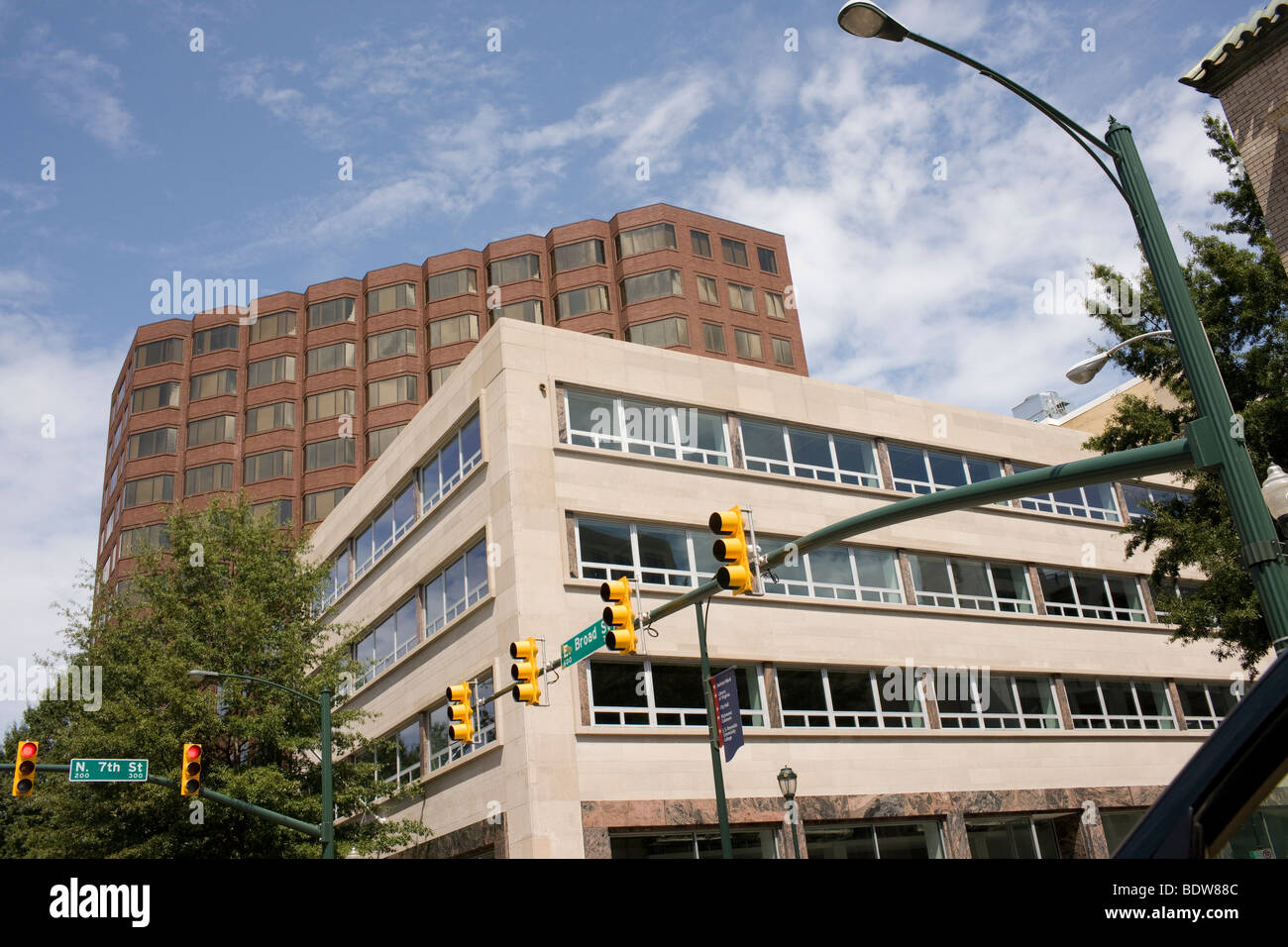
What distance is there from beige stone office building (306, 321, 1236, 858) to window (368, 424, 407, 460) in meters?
23.5

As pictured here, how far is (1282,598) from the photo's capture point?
27.8 feet

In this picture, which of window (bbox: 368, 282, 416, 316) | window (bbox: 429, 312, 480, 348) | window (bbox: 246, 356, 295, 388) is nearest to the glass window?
window (bbox: 429, 312, 480, 348)

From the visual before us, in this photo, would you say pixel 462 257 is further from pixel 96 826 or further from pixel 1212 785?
pixel 1212 785

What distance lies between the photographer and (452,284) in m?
65.3

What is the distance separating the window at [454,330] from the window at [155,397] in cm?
1570

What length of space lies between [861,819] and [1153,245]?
849 inches

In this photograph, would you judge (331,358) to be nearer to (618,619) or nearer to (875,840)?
Answer: (875,840)

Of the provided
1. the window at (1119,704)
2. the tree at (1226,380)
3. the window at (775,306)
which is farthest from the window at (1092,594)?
the window at (775,306)

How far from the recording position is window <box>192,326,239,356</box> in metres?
65.4

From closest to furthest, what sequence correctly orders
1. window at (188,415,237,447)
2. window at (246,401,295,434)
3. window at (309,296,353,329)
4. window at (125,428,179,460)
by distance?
window at (125,428,179,460), window at (188,415,237,447), window at (246,401,295,434), window at (309,296,353,329)

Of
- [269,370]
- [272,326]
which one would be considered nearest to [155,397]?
[269,370]

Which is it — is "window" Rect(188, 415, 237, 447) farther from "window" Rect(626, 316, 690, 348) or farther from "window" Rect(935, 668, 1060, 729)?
"window" Rect(935, 668, 1060, 729)

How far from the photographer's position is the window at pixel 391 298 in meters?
65.4
